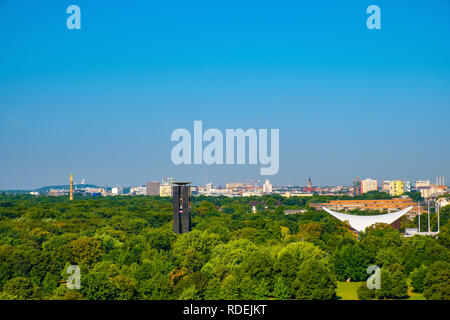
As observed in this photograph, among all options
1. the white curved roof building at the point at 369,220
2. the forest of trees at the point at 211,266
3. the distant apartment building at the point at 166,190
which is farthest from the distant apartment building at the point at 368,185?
the forest of trees at the point at 211,266

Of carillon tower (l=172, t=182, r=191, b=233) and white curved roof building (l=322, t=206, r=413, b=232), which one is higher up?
carillon tower (l=172, t=182, r=191, b=233)

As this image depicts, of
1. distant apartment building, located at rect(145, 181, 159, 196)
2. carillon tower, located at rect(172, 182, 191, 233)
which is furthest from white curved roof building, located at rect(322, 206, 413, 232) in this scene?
distant apartment building, located at rect(145, 181, 159, 196)

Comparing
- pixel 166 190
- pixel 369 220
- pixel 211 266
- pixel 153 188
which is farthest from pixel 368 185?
pixel 211 266

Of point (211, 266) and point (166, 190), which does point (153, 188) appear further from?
point (211, 266)

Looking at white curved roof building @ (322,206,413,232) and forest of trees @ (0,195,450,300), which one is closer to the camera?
forest of trees @ (0,195,450,300)

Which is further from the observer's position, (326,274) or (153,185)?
(153,185)

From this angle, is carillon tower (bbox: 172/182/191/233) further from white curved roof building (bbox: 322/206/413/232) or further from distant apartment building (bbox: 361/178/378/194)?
distant apartment building (bbox: 361/178/378/194)

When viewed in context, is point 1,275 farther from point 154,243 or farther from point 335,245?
point 335,245
